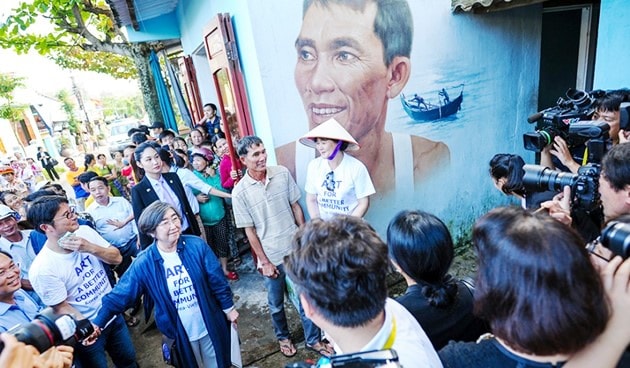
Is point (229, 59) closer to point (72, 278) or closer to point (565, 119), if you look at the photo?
point (72, 278)

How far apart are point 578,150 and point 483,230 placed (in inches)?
93.3

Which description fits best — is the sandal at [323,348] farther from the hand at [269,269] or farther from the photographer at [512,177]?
the photographer at [512,177]

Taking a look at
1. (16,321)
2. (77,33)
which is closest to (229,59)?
(16,321)

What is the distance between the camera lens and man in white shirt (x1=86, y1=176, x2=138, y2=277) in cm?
324

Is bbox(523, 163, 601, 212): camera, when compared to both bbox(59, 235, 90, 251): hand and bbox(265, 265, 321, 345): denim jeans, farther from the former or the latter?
bbox(59, 235, 90, 251): hand

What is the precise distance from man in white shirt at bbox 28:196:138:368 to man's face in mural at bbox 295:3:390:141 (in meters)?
1.89

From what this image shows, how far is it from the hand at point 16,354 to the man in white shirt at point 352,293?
0.85 m

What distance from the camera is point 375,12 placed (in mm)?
2949

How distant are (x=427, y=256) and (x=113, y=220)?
3107 millimetres

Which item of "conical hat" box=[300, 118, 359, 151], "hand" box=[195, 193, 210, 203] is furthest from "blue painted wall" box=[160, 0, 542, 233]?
"hand" box=[195, 193, 210, 203]

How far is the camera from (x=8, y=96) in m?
19.6

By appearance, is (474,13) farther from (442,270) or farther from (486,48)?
(442,270)

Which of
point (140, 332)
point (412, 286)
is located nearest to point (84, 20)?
point (140, 332)

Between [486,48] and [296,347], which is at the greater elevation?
[486,48]
